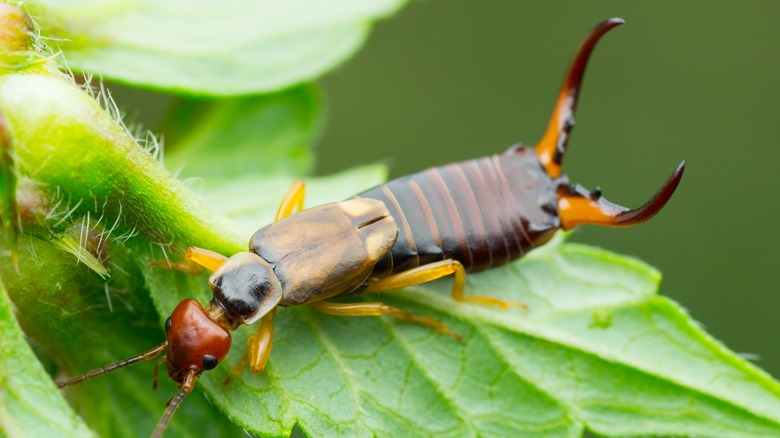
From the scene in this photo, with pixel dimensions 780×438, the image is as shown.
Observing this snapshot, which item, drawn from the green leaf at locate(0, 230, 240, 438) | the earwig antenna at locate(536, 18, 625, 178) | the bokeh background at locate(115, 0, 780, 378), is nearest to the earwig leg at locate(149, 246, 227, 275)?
the green leaf at locate(0, 230, 240, 438)

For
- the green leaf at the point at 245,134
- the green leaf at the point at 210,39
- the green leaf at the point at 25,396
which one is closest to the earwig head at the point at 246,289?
the green leaf at the point at 245,134

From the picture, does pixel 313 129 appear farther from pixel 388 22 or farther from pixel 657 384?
pixel 388 22

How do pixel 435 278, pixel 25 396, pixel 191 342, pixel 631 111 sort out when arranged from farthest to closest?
pixel 631 111
pixel 435 278
pixel 191 342
pixel 25 396

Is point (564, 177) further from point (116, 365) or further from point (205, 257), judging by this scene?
point (116, 365)

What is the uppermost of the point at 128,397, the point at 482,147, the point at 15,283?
the point at 15,283

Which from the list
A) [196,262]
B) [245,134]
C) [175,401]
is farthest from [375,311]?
[245,134]

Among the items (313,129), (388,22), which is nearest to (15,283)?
(313,129)
